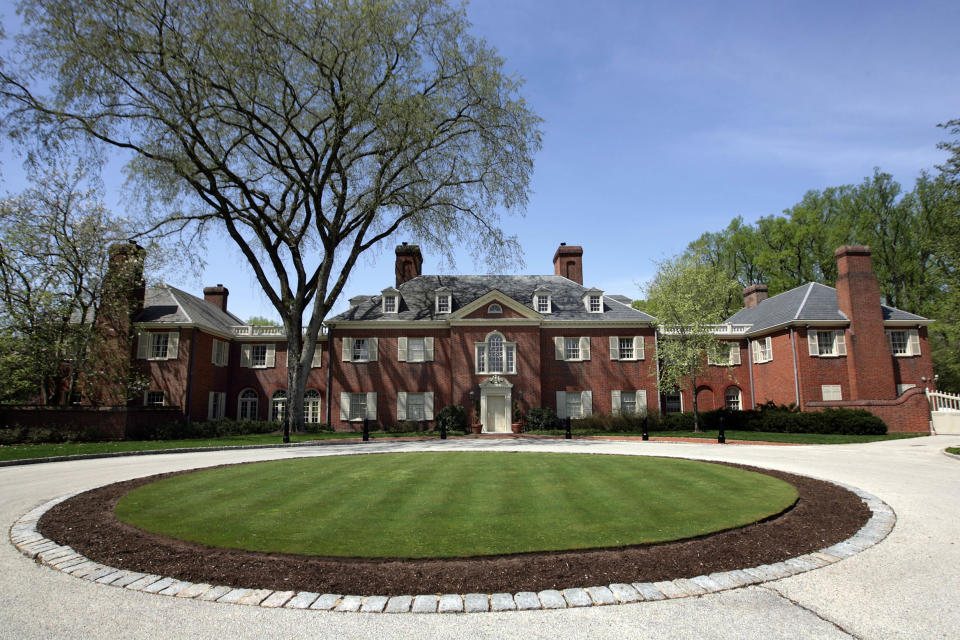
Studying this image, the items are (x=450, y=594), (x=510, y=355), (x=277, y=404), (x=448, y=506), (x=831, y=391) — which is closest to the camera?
(x=450, y=594)

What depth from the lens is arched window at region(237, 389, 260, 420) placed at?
102 feet

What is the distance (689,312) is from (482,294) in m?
11.8

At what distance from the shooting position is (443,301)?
30859 mm

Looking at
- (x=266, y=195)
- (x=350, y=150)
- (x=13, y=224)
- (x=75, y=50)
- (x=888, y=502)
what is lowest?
(x=888, y=502)

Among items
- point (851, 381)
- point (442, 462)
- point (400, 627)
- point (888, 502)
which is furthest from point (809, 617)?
point (851, 381)

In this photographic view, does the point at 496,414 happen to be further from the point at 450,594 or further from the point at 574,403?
the point at 450,594

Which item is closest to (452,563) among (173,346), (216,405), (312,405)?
(312,405)

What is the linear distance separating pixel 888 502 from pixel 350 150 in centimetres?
2185

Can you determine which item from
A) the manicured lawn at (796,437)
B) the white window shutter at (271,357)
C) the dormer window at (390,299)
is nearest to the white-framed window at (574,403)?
the manicured lawn at (796,437)

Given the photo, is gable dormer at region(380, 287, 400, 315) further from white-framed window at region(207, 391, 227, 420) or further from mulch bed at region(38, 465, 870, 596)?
mulch bed at region(38, 465, 870, 596)

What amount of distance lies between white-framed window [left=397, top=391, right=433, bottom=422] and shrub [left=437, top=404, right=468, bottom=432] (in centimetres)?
211

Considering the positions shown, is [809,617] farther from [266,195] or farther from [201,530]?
[266,195]

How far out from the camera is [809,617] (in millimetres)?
4145

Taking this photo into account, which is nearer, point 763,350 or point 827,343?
point 827,343
